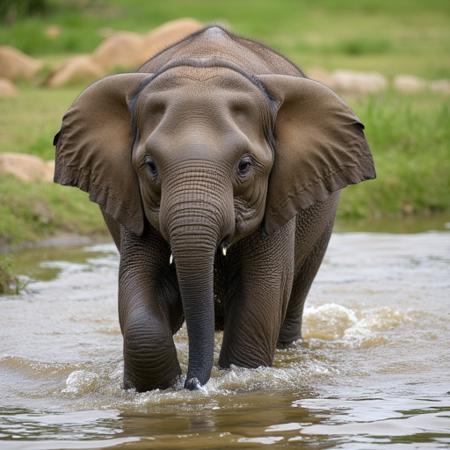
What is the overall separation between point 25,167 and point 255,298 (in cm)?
668

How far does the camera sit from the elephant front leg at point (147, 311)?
21.5 ft

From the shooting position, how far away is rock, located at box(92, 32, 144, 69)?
21.8 metres

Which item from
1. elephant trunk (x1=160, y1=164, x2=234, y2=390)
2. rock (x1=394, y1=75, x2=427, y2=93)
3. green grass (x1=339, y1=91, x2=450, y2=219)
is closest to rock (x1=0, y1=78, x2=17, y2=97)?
green grass (x1=339, y1=91, x2=450, y2=219)

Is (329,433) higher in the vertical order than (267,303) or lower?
lower

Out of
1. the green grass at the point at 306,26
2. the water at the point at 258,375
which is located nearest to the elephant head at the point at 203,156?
the water at the point at 258,375

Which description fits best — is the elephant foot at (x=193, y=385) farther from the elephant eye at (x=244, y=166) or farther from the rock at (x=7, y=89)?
the rock at (x=7, y=89)

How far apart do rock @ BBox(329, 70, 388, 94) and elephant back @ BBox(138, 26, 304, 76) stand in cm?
1248

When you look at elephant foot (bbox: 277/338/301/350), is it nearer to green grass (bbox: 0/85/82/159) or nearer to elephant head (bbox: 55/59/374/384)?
elephant head (bbox: 55/59/374/384)

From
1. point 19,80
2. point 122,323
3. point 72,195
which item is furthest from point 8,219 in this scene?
point 19,80

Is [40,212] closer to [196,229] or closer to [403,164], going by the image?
[403,164]

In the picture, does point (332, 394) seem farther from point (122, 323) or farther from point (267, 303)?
point (122, 323)

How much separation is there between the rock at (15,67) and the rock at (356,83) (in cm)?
474

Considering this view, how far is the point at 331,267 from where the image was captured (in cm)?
1144

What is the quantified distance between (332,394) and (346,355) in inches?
50.2
